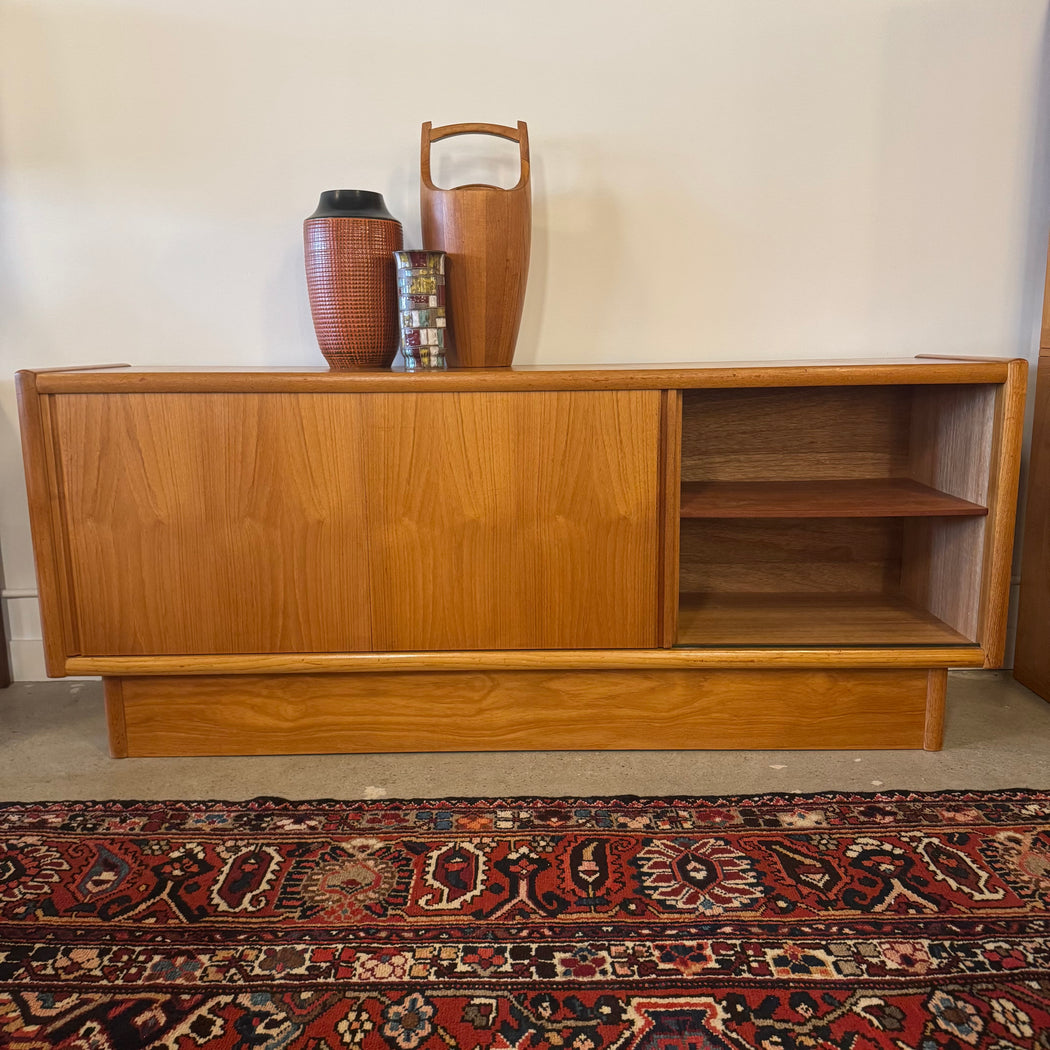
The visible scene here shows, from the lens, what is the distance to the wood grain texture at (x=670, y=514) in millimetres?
1519

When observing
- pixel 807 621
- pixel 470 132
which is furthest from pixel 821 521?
pixel 470 132

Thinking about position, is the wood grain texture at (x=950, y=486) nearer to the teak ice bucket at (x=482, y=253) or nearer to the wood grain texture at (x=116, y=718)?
the teak ice bucket at (x=482, y=253)

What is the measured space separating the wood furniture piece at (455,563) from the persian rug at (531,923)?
0.22m

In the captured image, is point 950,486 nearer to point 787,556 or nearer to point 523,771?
point 787,556

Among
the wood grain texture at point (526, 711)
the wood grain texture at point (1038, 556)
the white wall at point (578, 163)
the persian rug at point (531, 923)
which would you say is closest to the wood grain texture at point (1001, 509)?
the wood grain texture at point (526, 711)

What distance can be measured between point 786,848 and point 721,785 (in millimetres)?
218

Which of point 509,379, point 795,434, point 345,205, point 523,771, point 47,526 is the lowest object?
point 523,771

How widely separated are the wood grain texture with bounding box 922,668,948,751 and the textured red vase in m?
1.20

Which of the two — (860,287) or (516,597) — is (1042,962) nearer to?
(516,597)

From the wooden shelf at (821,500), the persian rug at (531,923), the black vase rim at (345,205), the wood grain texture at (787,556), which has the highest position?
the black vase rim at (345,205)

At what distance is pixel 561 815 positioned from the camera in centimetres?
141

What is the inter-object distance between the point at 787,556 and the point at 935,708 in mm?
451

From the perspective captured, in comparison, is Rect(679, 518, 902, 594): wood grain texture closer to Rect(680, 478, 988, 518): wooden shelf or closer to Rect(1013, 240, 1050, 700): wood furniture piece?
Rect(680, 478, 988, 518): wooden shelf

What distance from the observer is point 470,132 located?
68.6 inches
